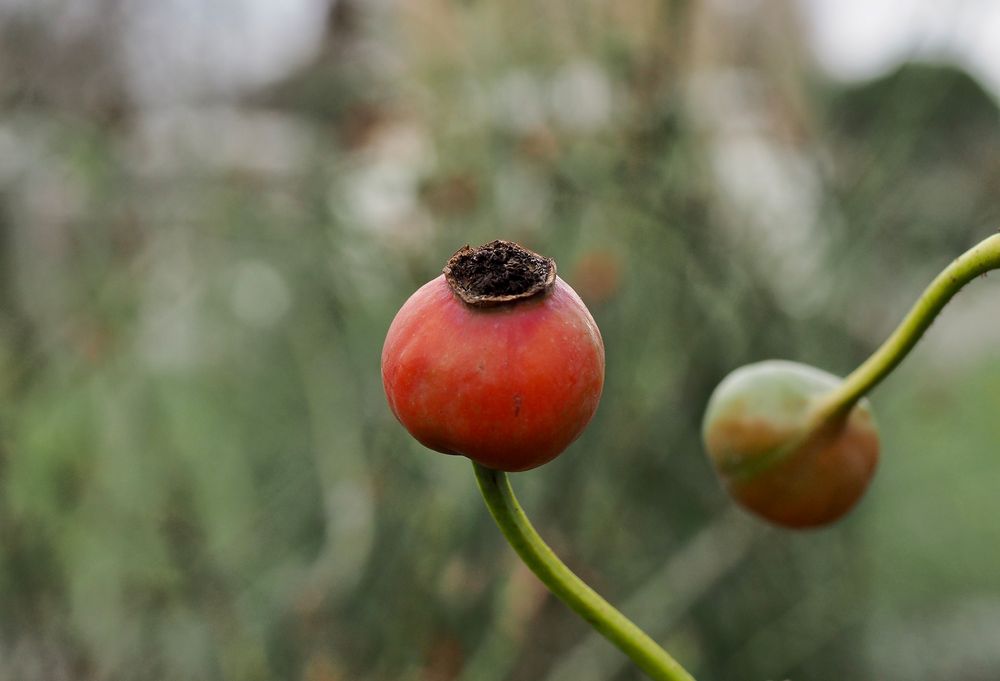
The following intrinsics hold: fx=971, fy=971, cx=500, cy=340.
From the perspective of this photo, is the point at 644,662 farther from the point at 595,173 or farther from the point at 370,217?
the point at 370,217

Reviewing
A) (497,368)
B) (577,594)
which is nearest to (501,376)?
(497,368)

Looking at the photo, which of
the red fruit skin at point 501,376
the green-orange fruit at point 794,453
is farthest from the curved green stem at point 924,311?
the red fruit skin at point 501,376

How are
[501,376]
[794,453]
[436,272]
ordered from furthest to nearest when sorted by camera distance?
1. [436,272]
2. [794,453]
3. [501,376]

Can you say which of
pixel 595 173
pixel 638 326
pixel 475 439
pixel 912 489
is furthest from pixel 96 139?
pixel 912 489

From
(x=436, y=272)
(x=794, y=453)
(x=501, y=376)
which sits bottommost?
(x=436, y=272)

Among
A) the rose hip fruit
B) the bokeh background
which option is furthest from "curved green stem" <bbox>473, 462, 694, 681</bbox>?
the bokeh background

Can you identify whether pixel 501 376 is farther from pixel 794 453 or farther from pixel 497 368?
pixel 794 453

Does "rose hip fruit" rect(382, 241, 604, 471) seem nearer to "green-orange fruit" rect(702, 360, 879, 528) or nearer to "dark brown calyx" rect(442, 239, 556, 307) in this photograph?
"dark brown calyx" rect(442, 239, 556, 307)
